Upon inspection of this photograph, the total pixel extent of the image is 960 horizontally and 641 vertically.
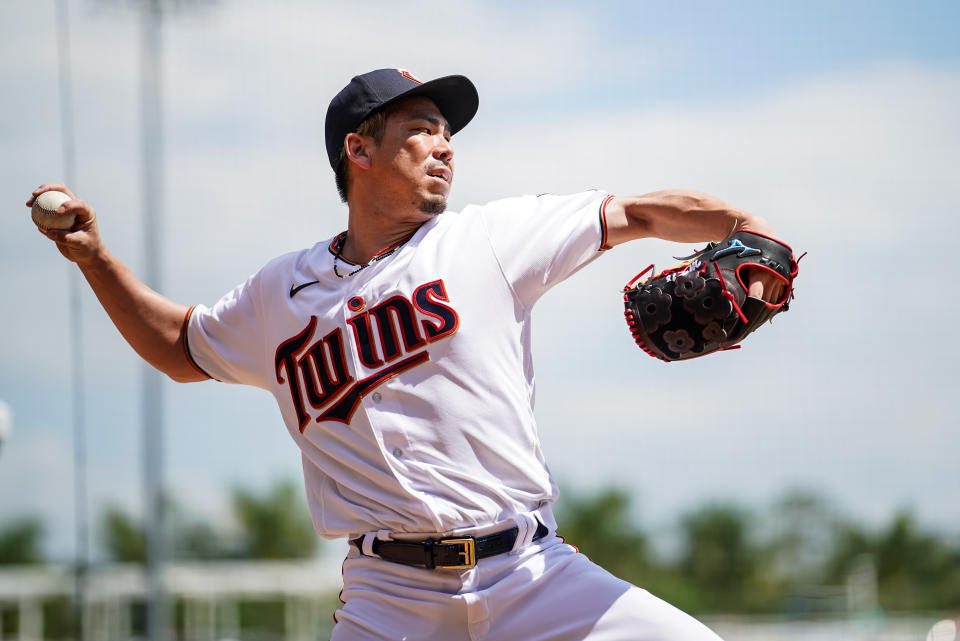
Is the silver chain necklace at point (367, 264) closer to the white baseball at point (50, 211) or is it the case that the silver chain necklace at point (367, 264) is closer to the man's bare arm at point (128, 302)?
the man's bare arm at point (128, 302)

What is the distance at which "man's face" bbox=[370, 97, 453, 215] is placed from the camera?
341 centimetres

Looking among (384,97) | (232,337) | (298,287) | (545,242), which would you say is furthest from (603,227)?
(232,337)

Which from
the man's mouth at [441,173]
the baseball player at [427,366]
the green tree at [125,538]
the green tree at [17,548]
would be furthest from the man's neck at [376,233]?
the green tree at [125,538]

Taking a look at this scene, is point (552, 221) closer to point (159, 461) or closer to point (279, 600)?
point (159, 461)

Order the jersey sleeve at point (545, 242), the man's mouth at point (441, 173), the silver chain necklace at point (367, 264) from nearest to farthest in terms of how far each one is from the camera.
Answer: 1. the jersey sleeve at point (545, 242)
2. the silver chain necklace at point (367, 264)
3. the man's mouth at point (441, 173)

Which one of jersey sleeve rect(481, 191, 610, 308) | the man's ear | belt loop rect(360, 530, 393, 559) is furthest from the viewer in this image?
the man's ear

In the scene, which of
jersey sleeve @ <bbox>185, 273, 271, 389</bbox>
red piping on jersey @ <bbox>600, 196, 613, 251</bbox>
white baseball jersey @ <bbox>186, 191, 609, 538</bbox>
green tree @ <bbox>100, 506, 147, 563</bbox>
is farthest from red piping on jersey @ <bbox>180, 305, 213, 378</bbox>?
green tree @ <bbox>100, 506, 147, 563</bbox>

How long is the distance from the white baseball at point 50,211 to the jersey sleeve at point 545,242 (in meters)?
1.41

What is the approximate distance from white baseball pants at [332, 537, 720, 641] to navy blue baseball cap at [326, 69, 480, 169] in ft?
4.83

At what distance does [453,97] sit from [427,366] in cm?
106

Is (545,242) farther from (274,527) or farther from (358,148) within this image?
(274,527)

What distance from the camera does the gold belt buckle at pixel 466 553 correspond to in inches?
115

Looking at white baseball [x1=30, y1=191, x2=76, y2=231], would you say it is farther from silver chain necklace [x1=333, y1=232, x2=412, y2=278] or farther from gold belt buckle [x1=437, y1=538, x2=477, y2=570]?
gold belt buckle [x1=437, y1=538, x2=477, y2=570]

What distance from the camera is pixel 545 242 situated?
3.17 meters
